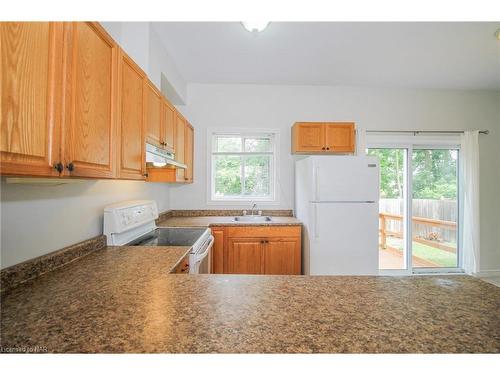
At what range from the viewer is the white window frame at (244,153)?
130 inches

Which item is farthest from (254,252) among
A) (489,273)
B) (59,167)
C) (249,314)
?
(489,273)

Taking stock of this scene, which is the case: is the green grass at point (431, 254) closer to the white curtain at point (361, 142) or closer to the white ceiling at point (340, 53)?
the white curtain at point (361, 142)

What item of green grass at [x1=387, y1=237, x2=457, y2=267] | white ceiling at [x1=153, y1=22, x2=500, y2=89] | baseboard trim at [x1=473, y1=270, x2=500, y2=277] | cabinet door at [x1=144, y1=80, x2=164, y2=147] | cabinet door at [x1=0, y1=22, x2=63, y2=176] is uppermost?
white ceiling at [x1=153, y1=22, x2=500, y2=89]

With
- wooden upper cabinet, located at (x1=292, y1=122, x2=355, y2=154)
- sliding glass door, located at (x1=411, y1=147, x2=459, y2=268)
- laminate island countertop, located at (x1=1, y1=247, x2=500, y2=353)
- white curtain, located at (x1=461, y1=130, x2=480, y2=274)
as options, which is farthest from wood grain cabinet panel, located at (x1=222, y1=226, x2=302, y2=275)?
white curtain, located at (x1=461, y1=130, x2=480, y2=274)

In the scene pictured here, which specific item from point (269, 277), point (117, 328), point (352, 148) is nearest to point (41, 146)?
point (117, 328)

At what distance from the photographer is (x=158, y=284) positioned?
95cm

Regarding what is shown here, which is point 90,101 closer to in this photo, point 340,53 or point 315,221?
point 315,221

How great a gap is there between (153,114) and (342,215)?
7.13ft

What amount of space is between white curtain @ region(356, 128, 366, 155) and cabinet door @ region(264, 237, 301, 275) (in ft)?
5.56

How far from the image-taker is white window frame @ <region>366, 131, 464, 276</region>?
3.35 metres

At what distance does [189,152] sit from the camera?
298 centimetres

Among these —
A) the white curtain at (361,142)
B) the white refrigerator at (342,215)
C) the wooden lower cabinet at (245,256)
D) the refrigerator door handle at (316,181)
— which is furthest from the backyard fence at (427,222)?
the wooden lower cabinet at (245,256)

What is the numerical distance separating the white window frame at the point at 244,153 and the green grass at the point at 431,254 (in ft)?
6.40

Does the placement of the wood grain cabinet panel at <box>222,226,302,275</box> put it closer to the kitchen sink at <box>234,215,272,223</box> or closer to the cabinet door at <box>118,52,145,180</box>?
the kitchen sink at <box>234,215,272,223</box>
